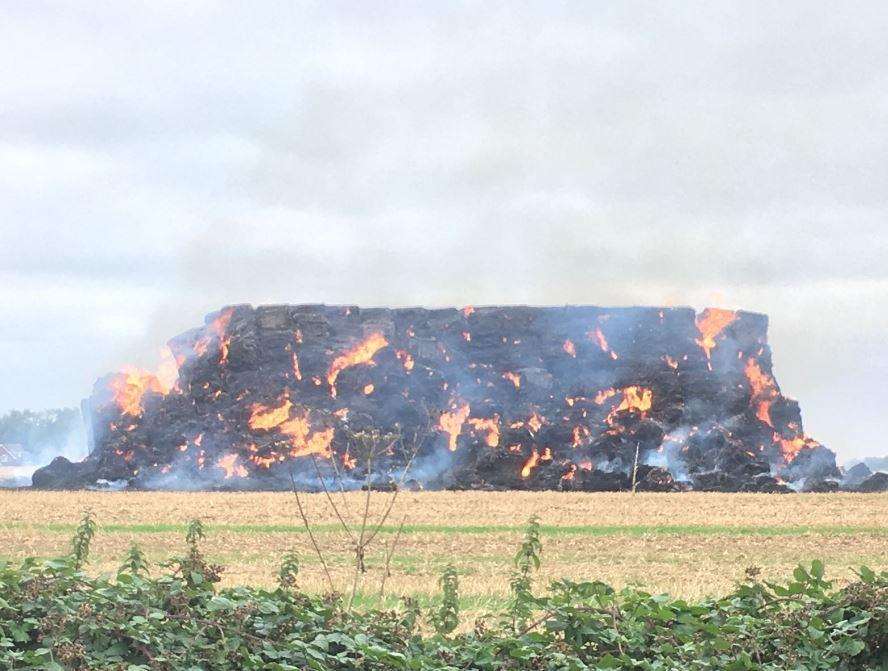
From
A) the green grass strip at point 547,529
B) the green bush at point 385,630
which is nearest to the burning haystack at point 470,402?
the green grass strip at point 547,529

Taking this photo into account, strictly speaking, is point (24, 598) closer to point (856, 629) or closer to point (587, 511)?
point (856, 629)

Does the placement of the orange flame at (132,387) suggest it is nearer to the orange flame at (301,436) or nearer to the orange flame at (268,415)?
the orange flame at (268,415)

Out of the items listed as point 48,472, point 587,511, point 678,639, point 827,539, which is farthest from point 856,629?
point 48,472

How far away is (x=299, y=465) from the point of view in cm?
8231

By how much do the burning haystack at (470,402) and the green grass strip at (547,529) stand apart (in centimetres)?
Answer: 3872

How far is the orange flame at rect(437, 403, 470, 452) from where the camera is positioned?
285 feet

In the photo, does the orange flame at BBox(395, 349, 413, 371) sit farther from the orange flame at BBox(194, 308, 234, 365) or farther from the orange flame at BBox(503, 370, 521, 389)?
the orange flame at BBox(194, 308, 234, 365)

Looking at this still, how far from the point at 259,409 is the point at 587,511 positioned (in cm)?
4018

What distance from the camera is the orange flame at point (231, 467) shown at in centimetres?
8300

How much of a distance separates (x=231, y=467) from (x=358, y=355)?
12086mm

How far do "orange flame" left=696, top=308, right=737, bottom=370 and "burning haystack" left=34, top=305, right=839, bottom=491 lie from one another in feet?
0.34

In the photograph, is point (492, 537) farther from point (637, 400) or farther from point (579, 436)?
point (637, 400)

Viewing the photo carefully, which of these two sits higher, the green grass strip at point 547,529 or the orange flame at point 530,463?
the orange flame at point 530,463

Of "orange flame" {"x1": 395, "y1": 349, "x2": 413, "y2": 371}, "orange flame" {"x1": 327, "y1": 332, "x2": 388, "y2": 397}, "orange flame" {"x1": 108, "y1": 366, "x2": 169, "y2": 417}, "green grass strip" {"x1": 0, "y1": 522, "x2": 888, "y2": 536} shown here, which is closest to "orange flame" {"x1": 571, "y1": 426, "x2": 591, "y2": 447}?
"orange flame" {"x1": 395, "y1": 349, "x2": 413, "y2": 371}
